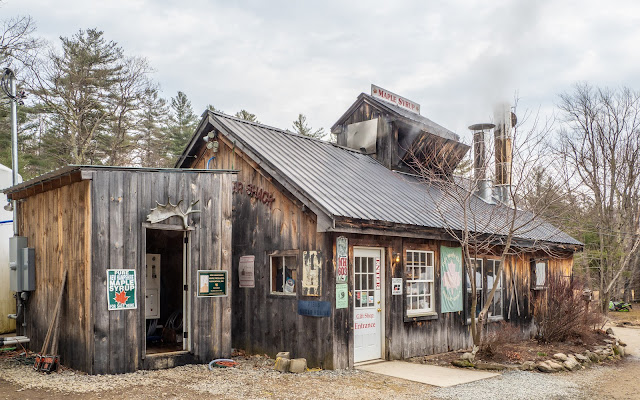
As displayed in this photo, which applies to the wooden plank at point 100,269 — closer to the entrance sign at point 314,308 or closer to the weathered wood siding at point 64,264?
the weathered wood siding at point 64,264

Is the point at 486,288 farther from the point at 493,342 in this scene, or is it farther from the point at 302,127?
the point at 302,127

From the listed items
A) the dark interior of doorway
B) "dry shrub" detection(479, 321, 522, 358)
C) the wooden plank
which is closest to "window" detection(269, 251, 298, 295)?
the dark interior of doorway

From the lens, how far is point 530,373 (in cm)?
1029

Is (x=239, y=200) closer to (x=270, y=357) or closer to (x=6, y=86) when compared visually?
(x=270, y=357)

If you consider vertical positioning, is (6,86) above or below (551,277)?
above

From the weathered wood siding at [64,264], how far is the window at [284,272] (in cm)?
357

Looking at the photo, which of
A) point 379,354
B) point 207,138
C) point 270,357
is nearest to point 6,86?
point 207,138

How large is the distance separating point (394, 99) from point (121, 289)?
11.4 metres

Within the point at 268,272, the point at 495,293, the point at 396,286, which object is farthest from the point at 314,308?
the point at 495,293

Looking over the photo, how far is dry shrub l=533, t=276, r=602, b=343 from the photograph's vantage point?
13.7 metres

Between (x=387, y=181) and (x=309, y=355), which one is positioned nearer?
(x=309, y=355)

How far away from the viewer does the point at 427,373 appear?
387 inches

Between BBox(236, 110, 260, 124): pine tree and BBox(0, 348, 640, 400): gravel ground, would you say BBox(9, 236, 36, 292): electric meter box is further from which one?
BBox(236, 110, 260, 124): pine tree

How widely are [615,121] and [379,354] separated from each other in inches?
896
